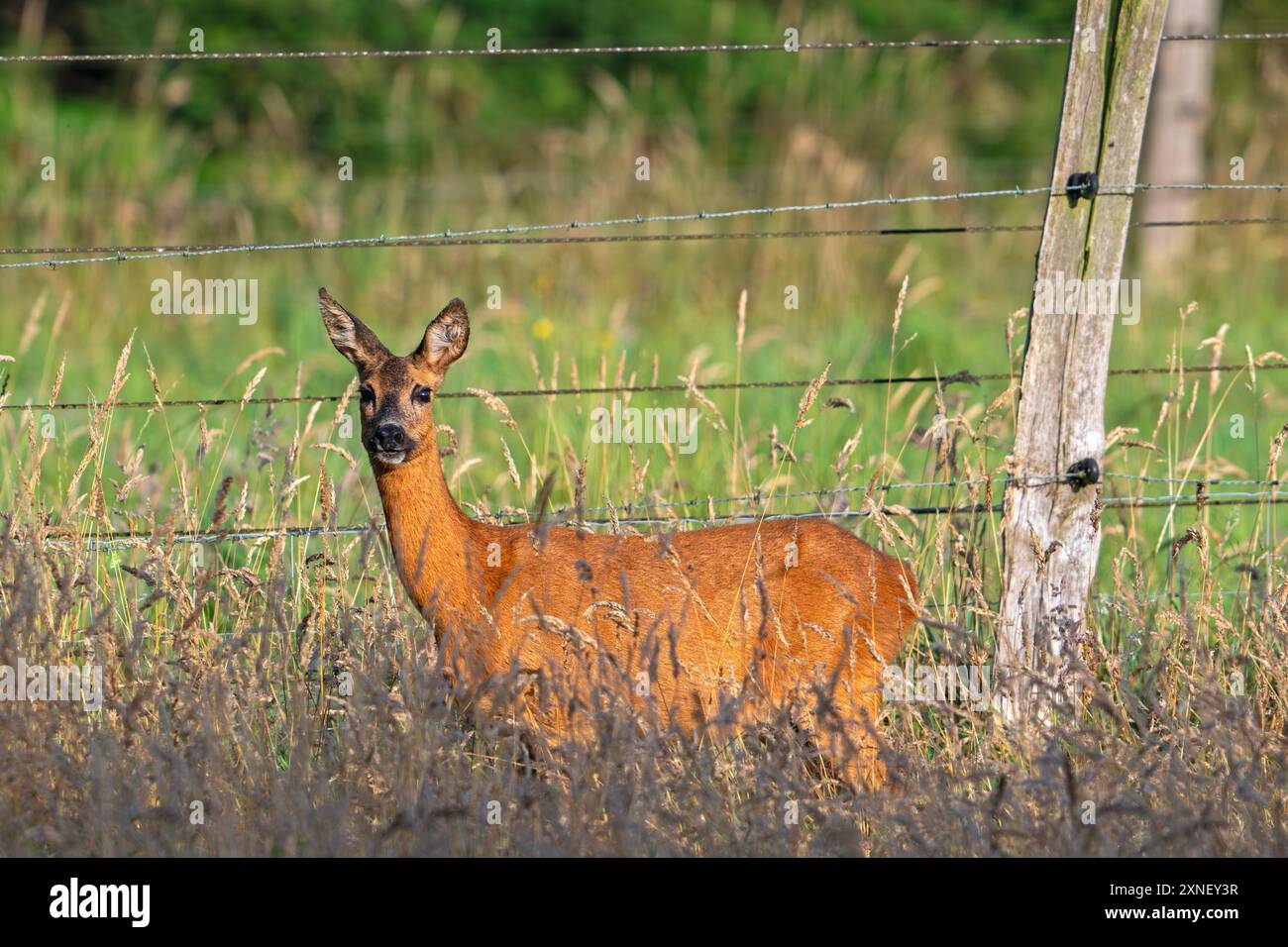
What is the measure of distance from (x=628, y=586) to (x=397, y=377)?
3.15 ft

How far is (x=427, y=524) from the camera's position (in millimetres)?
4500

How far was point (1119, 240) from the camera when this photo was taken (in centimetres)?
447

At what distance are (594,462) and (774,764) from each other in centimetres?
268

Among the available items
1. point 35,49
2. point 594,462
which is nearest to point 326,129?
point 35,49

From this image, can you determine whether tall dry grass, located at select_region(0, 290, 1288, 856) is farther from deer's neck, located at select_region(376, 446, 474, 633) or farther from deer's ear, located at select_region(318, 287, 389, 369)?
deer's ear, located at select_region(318, 287, 389, 369)

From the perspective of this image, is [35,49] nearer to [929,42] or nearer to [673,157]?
Result: [673,157]

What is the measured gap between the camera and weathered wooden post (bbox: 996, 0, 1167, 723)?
4.39m

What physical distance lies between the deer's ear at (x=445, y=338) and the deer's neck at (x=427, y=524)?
0.32 meters

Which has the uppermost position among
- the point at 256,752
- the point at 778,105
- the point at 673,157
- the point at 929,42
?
the point at 778,105

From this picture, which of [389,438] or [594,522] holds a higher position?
[389,438]
